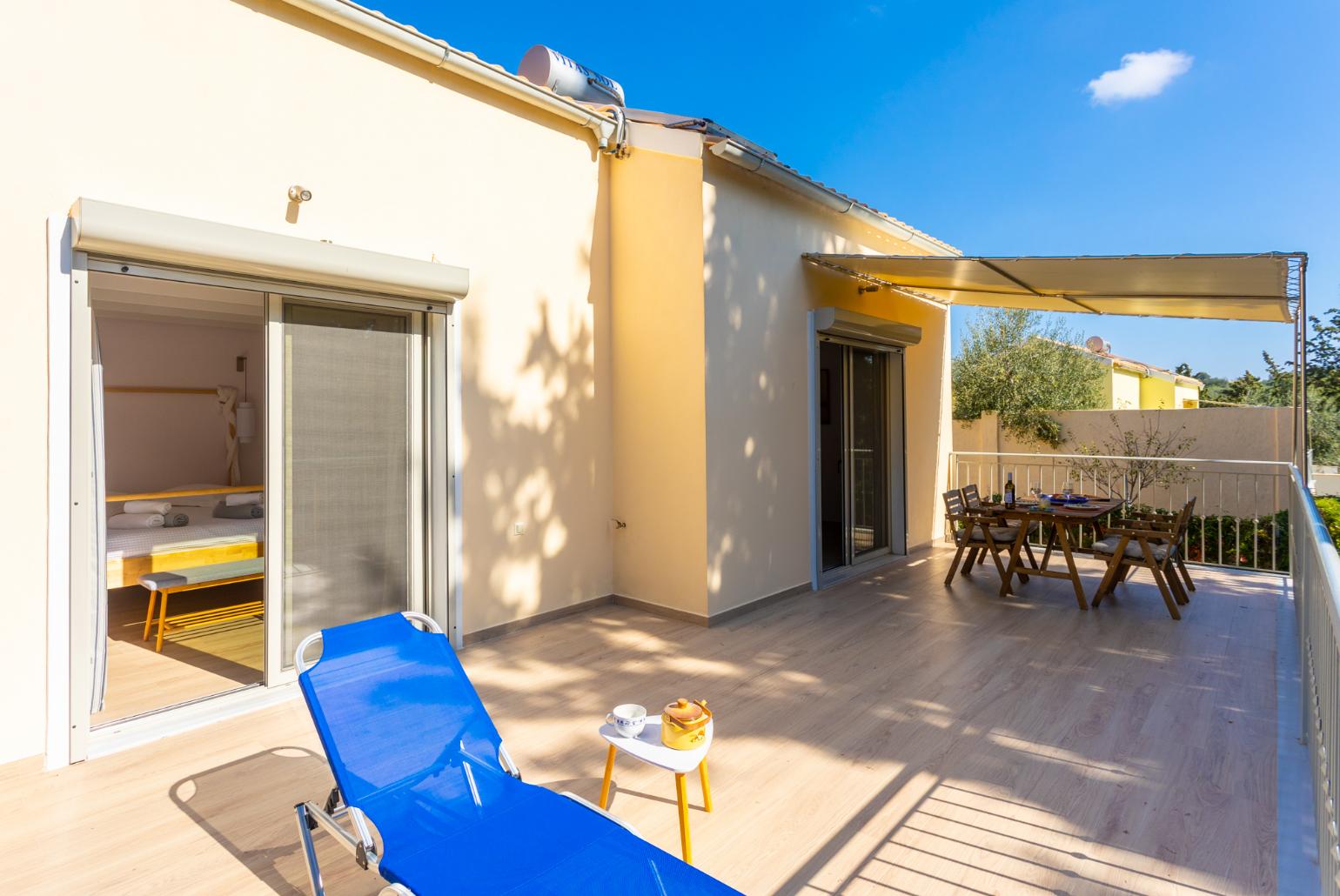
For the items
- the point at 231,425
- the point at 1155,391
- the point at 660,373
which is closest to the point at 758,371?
the point at 660,373

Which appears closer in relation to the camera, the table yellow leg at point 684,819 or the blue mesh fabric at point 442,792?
the blue mesh fabric at point 442,792

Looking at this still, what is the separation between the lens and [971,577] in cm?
714

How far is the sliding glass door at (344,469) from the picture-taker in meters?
4.15

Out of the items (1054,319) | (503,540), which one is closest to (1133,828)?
(503,540)

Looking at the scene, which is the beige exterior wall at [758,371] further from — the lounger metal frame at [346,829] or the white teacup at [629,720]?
the lounger metal frame at [346,829]

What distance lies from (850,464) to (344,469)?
199 inches

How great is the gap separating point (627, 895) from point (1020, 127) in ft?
62.3

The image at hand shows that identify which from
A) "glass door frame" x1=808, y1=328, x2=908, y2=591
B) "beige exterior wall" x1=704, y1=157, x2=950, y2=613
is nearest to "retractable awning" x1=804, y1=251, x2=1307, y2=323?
"beige exterior wall" x1=704, y1=157, x2=950, y2=613

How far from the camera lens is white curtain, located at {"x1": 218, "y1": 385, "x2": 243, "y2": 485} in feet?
27.8

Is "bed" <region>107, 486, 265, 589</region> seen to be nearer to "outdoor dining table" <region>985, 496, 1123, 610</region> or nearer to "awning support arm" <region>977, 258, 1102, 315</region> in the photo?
"awning support arm" <region>977, 258, 1102, 315</region>

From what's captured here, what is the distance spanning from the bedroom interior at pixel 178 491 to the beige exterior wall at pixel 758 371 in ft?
10.4

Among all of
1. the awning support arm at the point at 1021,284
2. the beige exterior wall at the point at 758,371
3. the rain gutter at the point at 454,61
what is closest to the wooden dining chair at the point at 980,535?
the beige exterior wall at the point at 758,371

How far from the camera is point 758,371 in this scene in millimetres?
6086

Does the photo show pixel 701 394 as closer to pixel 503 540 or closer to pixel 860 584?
pixel 503 540
